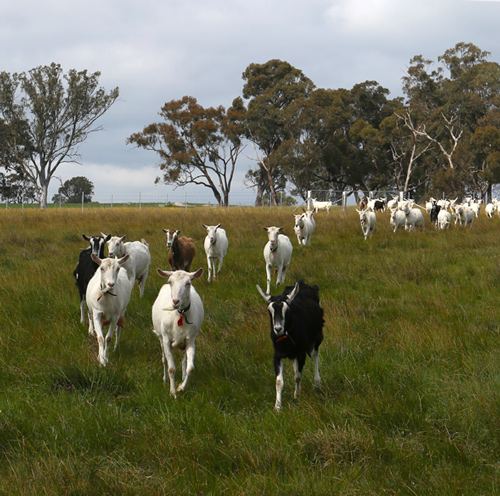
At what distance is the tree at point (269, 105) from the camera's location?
54375 mm

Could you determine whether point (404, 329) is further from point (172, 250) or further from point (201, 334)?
point (172, 250)

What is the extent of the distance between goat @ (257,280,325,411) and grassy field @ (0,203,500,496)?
0.92ft

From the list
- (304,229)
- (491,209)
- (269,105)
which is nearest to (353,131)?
(269,105)

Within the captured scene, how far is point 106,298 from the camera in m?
7.16

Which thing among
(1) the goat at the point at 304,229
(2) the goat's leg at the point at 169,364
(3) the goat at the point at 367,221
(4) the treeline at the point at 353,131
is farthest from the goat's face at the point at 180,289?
(4) the treeline at the point at 353,131

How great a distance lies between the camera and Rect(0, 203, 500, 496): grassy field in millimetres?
3926

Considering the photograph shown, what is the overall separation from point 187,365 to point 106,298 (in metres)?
1.90

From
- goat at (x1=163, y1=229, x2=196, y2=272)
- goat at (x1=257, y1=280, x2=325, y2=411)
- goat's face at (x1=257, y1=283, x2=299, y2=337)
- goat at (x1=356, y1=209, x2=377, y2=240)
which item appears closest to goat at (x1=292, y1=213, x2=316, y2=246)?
goat at (x1=356, y1=209, x2=377, y2=240)

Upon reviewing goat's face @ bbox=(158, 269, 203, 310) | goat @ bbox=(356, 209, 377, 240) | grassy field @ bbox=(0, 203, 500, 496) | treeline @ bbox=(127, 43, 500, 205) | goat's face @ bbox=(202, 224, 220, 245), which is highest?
treeline @ bbox=(127, 43, 500, 205)

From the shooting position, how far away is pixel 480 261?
513 inches

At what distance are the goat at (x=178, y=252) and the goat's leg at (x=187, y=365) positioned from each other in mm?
6154

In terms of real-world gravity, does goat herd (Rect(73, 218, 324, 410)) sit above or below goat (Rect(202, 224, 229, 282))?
below

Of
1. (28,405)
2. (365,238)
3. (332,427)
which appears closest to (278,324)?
(332,427)

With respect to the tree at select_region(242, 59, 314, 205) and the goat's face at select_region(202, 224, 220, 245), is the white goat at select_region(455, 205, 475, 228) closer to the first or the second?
the goat's face at select_region(202, 224, 220, 245)
